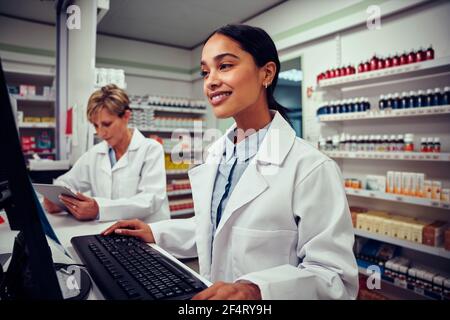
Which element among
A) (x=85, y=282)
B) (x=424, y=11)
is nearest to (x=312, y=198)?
(x=85, y=282)

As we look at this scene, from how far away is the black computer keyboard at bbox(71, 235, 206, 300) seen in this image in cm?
67

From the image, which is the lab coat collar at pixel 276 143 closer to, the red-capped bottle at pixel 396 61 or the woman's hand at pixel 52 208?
the woman's hand at pixel 52 208

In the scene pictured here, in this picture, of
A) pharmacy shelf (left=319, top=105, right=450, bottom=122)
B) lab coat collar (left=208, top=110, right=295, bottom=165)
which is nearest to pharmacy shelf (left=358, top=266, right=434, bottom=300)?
pharmacy shelf (left=319, top=105, right=450, bottom=122)

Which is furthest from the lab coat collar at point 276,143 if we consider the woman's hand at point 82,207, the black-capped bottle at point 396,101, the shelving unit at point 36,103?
the shelving unit at point 36,103

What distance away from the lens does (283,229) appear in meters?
0.92

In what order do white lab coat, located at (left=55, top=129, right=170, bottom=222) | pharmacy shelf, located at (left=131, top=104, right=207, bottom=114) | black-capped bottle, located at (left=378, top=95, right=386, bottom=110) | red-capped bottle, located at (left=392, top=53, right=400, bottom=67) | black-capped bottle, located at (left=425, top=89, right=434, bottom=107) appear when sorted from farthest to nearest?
pharmacy shelf, located at (left=131, top=104, right=207, bottom=114)
black-capped bottle, located at (left=378, top=95, right=386, bottom=110)
red-capped bottle, located at (left=392, top=53, right=400, bottom=67)
black-capped bottle, located at (left=425, top=89, right=434, bottom=107)
white lab coat, located at (left=55, top=129, right=170, bottom=222)

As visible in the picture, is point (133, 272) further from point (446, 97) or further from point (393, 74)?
point (393, 74)

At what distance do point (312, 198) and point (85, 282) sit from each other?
62 cm

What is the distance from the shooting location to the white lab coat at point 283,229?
2.33ft

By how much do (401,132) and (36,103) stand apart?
5.17 meters

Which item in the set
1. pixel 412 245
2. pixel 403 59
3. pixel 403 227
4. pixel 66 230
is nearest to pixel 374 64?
pixel 403 59

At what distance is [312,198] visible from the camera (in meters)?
0.85

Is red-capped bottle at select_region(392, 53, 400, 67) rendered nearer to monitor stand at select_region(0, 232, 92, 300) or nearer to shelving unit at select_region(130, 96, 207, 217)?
monitor stand at select_region(0, 232, 92, 300)
